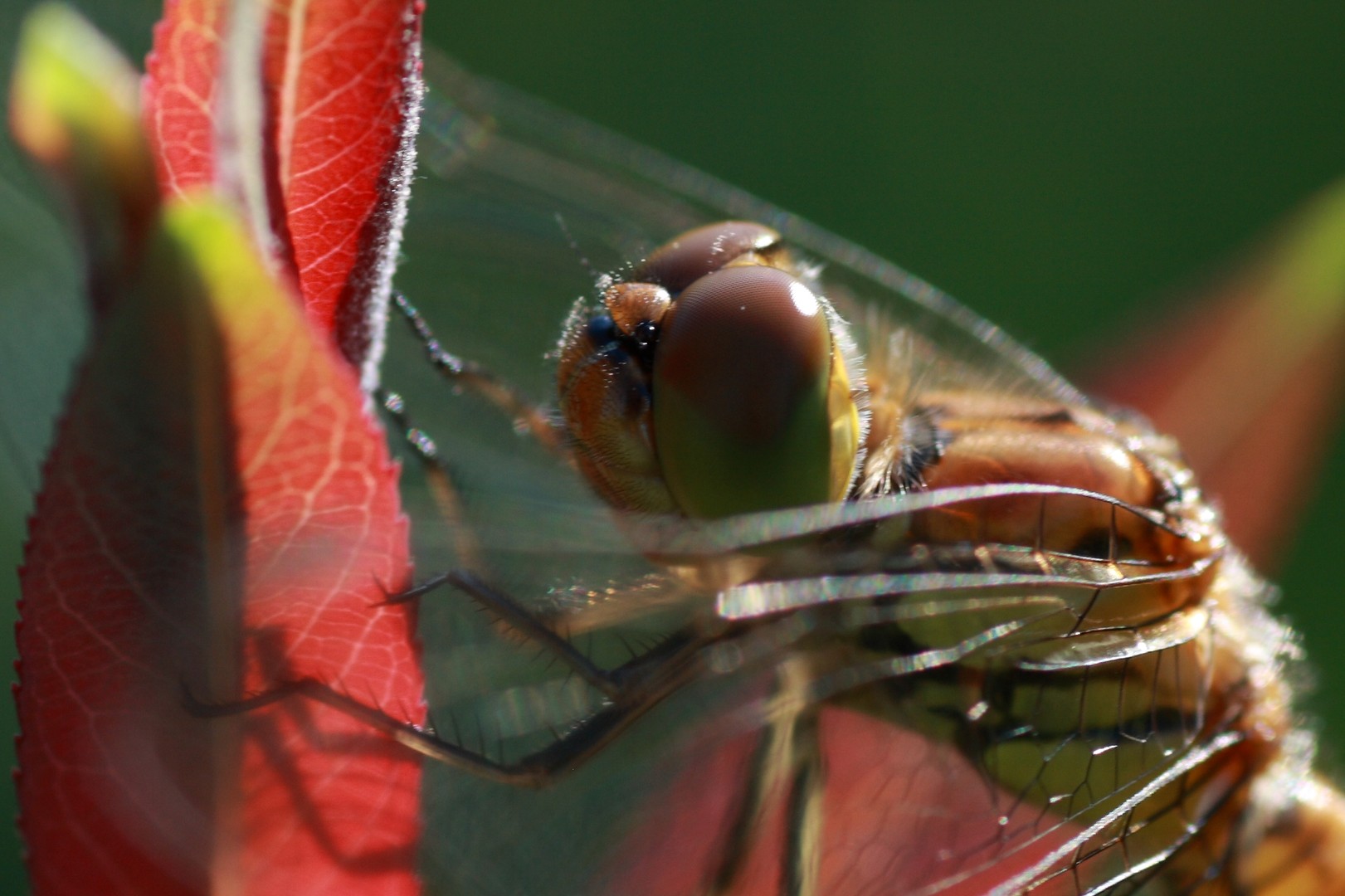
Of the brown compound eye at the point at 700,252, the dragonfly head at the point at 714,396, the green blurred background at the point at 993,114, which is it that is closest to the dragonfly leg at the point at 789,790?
the dragonfly head at the point at 714,396

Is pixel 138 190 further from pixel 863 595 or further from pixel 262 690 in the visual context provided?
pixel 863 595

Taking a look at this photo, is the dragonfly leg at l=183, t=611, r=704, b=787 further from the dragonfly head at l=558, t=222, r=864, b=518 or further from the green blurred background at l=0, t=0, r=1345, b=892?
the green blurred background at l=0, t=0, r=1345, b=892

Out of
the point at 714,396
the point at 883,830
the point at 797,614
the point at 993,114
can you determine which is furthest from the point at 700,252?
the point at 993,114

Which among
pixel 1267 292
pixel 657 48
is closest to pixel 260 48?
pixel 1267 292

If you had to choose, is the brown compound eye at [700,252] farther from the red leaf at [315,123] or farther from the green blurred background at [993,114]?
the green blurred background at [993,114]

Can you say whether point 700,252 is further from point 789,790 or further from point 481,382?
point 789,790
